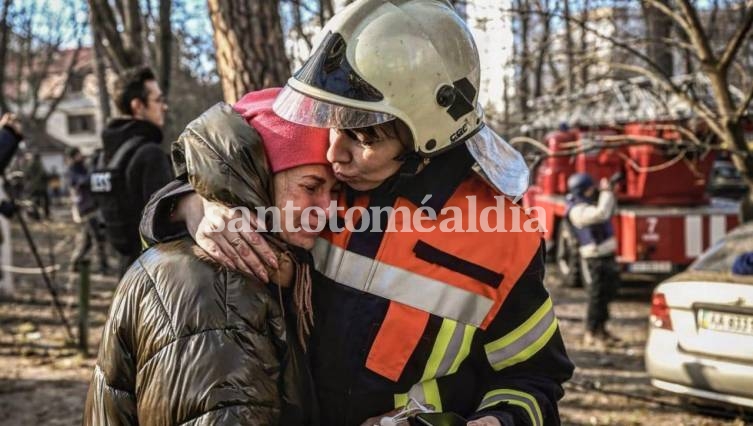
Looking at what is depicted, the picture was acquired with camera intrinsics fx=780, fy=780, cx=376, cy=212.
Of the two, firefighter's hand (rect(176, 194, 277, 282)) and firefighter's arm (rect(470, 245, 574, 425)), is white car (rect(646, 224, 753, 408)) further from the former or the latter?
firefighter's hand (rect(176, 194, 277, 282))

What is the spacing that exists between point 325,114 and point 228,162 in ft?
0.87

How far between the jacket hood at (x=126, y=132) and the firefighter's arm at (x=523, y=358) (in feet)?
11.2

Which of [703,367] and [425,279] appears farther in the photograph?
[703,367]

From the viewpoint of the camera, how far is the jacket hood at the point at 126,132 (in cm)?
481

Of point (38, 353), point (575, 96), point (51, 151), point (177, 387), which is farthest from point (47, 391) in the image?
point (51, 151)

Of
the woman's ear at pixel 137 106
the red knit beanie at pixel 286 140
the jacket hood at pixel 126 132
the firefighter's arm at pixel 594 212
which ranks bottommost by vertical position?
the firefighter's arm at pixel 594 212

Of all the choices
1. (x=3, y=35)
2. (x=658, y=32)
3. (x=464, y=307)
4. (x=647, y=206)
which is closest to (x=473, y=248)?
(x=464, y=307)

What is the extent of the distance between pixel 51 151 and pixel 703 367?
5475 centimetres

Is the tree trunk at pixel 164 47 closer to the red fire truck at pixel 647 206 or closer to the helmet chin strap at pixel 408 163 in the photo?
the red fire truck at pixel 647 206

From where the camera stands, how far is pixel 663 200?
1038 centimetres

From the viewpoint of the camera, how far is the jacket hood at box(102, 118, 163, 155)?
4809 millimetres

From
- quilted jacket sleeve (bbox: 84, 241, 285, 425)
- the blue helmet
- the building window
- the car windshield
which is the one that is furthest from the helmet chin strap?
the building window

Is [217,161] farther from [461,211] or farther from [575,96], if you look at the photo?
[575,96]

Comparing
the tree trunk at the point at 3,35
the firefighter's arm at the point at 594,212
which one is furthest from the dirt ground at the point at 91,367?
the tree trunk at the point at 3,35
